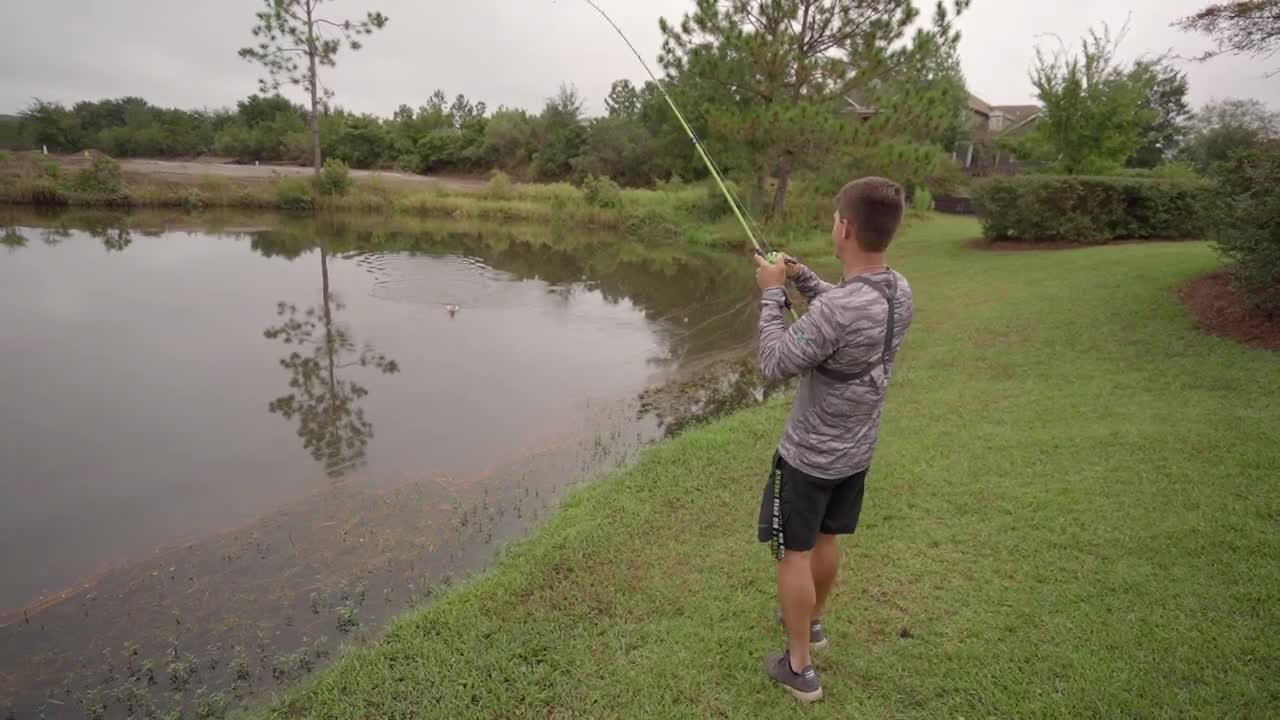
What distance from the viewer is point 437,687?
9.73 feet

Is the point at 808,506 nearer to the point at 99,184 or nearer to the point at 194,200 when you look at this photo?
the point at 194,200

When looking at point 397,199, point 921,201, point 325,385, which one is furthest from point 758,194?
point 325,385

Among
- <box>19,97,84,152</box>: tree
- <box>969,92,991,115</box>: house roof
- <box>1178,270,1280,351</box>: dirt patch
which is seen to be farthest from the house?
<box>19,97,84,152</box>: tree

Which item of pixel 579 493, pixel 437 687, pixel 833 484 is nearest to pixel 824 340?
pixel 833 484

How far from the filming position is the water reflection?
19.7ft

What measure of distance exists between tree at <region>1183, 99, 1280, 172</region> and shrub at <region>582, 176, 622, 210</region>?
18.0 m

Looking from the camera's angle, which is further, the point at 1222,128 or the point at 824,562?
the point at 1222,128

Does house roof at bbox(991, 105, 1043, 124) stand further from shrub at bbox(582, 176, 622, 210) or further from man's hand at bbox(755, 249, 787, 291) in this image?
man's hand at bbox(755, 249, 787, 291)

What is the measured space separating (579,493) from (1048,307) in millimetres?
7773

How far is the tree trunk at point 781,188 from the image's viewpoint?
18.3 m

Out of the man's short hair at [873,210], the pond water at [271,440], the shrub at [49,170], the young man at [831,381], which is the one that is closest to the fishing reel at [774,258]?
the young man at [831,381]

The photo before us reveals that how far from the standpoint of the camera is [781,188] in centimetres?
1898

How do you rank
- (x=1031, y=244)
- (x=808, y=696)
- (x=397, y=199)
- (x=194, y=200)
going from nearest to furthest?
(x=808, y=696)
(x=1031, y=244)
(x=194, y=200)
(x=397, y=199)

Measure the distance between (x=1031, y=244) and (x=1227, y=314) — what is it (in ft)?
27.8
